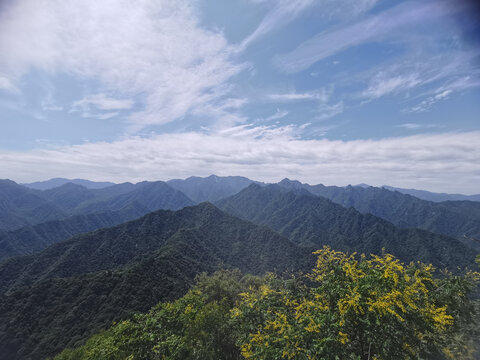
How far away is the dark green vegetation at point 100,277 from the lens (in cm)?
7250

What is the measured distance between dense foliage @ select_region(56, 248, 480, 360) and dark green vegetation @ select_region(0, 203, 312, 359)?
71847 millimetres

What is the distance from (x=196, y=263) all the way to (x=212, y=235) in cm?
6965

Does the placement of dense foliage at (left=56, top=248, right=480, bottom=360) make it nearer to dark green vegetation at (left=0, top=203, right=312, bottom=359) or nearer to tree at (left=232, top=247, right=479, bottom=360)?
tree at (left=232, top=247, right=479, bottom=360)

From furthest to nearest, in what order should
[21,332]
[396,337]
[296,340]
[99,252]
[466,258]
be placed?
[466,258]
[99,252]
[21,332]
[296,340]
[396,337]

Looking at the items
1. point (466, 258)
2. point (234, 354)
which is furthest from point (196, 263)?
point (466, 258)

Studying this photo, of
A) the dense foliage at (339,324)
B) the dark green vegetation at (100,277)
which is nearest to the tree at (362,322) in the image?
the dense foliage at (339,324)

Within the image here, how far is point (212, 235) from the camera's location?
194625 millimetres

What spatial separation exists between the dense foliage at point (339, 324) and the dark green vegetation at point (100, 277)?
236 feet

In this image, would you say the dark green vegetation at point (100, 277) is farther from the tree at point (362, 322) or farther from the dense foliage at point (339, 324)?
the tree at point (362, 322)

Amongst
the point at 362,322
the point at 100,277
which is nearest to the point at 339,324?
the point at 362,322

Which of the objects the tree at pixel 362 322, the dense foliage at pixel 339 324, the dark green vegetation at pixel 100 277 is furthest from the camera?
the dark green vegetation at pixel 100 277

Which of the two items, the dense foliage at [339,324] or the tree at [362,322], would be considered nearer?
the tree at [362,322]

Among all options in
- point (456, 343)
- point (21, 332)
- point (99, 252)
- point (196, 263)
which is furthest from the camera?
point (99, 252)

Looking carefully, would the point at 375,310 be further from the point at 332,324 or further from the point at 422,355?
the point at 422,355
